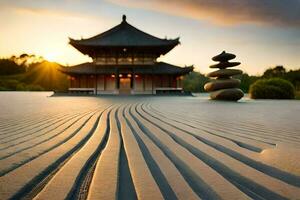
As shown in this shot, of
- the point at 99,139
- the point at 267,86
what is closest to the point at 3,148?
the point at 99,139

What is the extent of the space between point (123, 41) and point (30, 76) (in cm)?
4073

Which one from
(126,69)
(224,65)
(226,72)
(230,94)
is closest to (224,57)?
(224,65)

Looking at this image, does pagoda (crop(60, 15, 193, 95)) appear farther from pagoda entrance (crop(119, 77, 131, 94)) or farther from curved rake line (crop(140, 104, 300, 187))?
curved rake line (crop(140, 104, 300, 187))

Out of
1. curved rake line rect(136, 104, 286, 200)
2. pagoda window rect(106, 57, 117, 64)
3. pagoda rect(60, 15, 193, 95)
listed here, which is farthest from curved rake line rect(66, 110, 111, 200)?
pagoda window rect(106, 57, 117, 64)

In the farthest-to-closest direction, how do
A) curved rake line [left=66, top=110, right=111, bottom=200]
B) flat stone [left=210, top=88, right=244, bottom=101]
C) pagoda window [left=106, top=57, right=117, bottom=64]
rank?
1. pagoda window [left=106, top=57, right=117, bottom=64]
2. flat stone [left=210, top=88, right=244, bottom=101]
3. curved rake line [left=66, top=110, right=111, bottom=200]

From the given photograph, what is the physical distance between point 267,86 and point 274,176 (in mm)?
18306

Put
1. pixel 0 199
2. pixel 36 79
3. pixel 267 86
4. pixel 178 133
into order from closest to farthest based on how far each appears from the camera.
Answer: pixel 0 199 → pixel 178 133 → pixel 267 86 → pixel 36 79

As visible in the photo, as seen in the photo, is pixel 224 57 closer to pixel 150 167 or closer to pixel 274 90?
pixel 274 90

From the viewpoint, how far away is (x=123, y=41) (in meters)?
27.9

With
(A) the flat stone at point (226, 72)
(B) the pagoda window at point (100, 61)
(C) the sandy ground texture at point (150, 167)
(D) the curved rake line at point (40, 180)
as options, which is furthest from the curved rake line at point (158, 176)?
(B) the pagoda window at point (100, 61)

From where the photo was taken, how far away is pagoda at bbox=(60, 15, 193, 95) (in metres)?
27.7

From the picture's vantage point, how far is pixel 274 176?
75.7 inches

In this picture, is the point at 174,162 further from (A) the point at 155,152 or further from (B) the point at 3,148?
(B) the point at 3,148

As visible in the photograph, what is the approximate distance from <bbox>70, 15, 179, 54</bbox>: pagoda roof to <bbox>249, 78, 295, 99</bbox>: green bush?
36.0 ft
